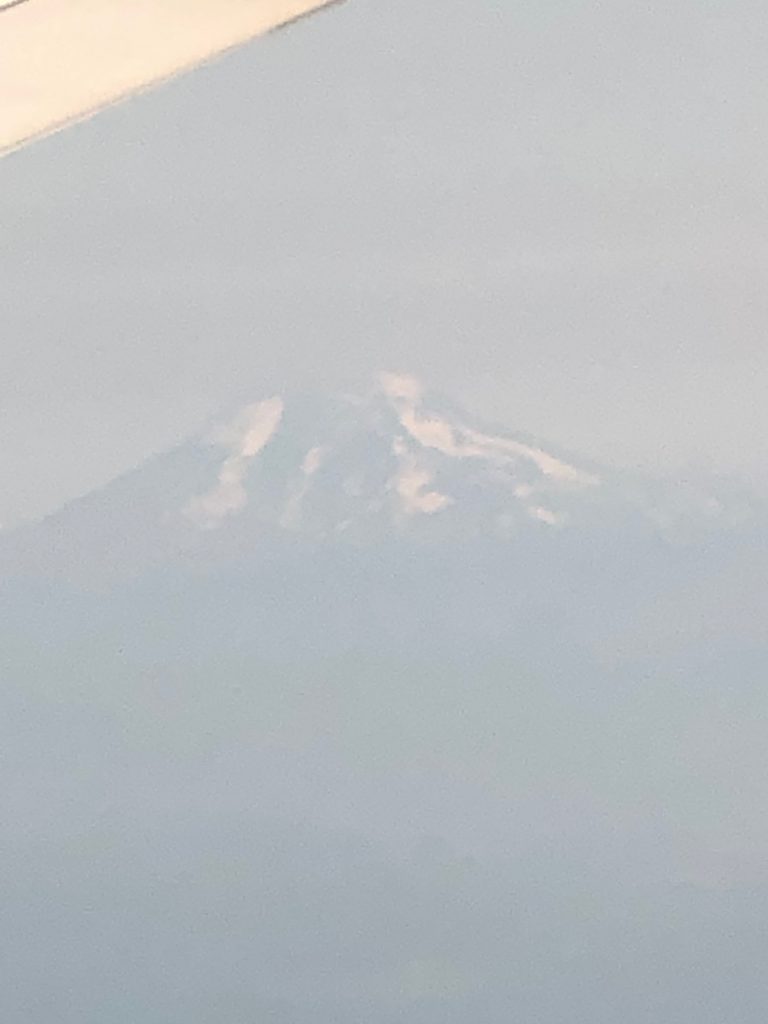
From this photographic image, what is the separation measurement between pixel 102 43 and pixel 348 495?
5.22ft

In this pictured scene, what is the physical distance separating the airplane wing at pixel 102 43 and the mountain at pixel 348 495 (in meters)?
1.45

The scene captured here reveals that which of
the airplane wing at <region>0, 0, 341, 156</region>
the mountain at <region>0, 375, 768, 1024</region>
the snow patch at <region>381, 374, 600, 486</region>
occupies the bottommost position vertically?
the airplane wing at <region>0, 0, 341, 156</region>

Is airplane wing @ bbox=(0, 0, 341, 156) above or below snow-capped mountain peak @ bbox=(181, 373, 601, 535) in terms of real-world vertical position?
below

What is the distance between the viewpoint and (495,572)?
2.24 metres

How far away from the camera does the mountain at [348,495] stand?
2.23m

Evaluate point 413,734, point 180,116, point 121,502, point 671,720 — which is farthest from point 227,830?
point 180,116

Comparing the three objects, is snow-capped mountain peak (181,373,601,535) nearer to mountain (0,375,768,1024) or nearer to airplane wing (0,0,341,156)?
mountain (0,375,768,1024)

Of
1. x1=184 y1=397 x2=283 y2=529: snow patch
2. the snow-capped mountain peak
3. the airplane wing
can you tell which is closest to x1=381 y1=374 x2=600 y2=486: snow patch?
the snow-capped mountain peak

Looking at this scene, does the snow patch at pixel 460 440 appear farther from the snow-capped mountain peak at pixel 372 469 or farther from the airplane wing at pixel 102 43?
the airplane wing at pixel 102 43

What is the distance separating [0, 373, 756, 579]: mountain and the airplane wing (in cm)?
145

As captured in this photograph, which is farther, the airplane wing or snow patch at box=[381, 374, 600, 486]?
snow patch at box=[381, 374, 600, 486]

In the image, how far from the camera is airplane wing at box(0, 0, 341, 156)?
2.46ft

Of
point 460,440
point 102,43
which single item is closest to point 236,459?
point 460,440

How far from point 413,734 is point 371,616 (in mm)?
190
